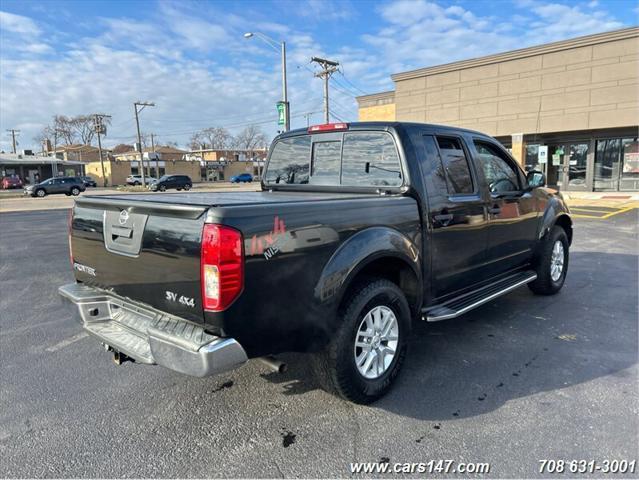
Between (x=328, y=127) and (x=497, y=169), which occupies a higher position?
(x=328, y=127)

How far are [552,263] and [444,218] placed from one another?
265cm

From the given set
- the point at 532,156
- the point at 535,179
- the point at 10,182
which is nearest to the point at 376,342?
the point at 535,179

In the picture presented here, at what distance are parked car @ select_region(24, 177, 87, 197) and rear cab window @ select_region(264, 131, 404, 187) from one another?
41.4 metres

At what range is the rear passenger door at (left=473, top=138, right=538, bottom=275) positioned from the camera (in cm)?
445

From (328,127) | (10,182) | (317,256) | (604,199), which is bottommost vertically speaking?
(604,199)

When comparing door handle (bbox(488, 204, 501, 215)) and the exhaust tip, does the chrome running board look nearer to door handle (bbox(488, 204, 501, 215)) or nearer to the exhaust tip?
door handle (bbox(488, 204, 501, 215))

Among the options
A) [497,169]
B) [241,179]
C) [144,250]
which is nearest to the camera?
[144,250]

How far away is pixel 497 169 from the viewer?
4.74 meters

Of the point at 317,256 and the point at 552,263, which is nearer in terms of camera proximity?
the point at 317,256

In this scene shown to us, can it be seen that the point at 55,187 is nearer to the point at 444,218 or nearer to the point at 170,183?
the point at 170,183

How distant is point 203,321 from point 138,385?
4.68ft

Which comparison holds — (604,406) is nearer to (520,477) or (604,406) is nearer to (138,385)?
(520,477)

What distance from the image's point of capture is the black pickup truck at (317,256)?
2.44m

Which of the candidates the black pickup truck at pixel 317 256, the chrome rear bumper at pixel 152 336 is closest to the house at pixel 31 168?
the chrome rear bumper at pixel 152 336
